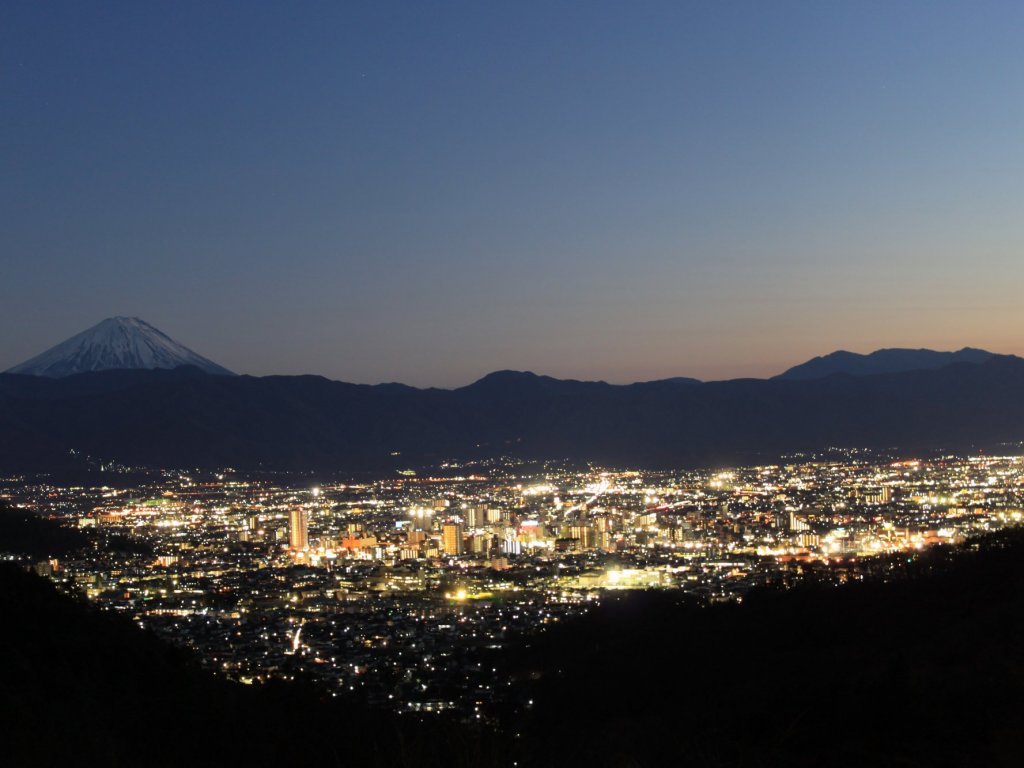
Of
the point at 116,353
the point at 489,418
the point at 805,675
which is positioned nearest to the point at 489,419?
the point at 489,418

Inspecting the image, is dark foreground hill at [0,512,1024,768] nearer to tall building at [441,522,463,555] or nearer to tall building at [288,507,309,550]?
tall building at [441,522,463,555]

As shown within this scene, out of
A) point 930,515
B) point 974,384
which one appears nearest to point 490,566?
point 930,515

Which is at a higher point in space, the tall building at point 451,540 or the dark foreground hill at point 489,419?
the dark foreground hill at point 489,419

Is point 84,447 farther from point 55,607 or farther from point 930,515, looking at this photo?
point 55,607

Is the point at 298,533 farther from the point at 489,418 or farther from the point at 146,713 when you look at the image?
the point at 489,418

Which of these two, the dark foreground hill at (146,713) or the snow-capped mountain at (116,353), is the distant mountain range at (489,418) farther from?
the dark foreground hill at (146,713)

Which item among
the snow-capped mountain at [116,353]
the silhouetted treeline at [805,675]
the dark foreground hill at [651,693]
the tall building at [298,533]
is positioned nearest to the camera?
the dark foreground hill at [651,693]

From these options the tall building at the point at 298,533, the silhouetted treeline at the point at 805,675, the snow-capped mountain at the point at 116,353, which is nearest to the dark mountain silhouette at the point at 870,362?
the snow-capped mountain at the point at 116,353
